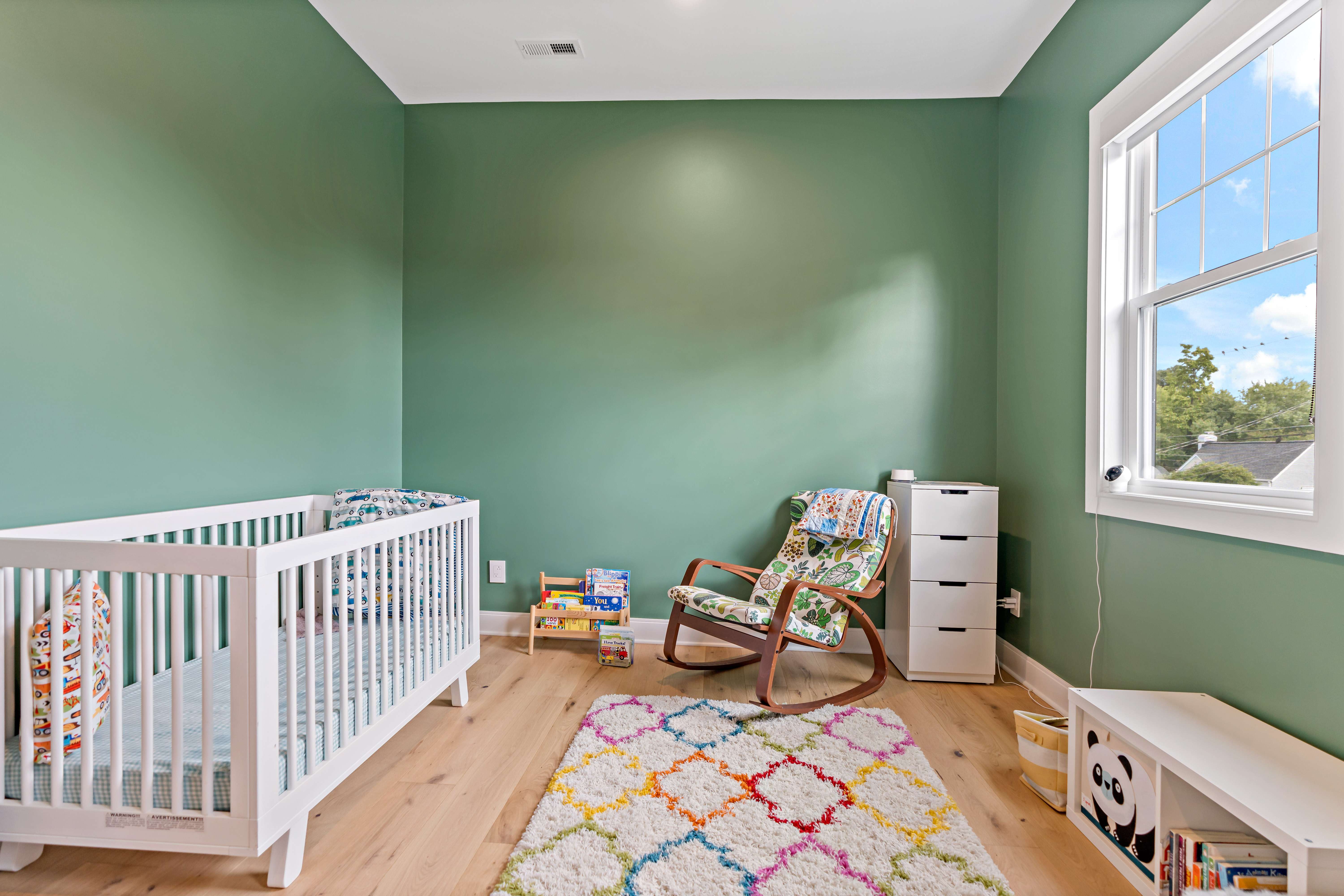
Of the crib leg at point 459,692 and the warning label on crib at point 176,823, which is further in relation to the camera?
the crib leg at point 459,692

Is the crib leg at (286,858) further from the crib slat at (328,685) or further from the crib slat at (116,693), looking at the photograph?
the crib slat at (116,693)

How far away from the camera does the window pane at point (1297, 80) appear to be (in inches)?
55.8

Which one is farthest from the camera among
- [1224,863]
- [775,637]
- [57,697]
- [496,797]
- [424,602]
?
[775,637]

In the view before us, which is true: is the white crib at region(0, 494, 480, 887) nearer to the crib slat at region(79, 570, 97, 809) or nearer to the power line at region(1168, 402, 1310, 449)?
the crib slat at region(79, 570, 97, 809)

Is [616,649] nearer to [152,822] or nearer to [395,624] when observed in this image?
[395,624]

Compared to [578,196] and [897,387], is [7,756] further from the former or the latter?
[897,387]

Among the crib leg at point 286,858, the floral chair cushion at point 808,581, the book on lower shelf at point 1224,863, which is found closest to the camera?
the book on lower shelf at point 1224,863

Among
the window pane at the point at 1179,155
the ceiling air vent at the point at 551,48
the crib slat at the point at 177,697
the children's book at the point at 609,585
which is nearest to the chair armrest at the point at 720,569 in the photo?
the children's book at the point at 609,585

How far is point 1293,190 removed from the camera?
4.79 ft

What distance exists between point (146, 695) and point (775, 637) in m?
1.70

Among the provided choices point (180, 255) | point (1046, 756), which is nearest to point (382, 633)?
point (180, 255)

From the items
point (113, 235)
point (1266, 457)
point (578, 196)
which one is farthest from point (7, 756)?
point (1266, 457)

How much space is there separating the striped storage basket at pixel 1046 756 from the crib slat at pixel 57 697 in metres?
2.24

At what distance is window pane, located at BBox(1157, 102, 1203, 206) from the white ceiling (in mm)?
808
